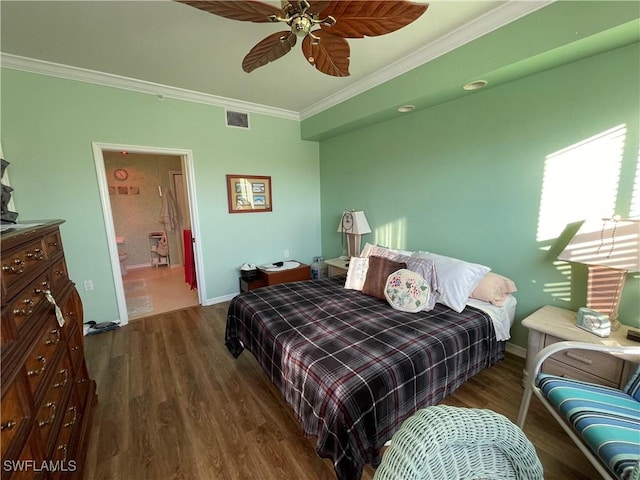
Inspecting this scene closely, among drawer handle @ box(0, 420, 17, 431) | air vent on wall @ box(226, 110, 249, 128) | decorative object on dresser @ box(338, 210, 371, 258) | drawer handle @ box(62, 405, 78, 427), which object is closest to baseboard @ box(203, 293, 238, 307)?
decorative object on dresser @ box(338, 210, 371, 258)

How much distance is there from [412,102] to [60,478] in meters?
3.38

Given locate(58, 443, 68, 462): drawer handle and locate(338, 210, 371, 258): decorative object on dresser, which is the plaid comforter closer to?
locate(58, 443, 68, 462): drawer handle

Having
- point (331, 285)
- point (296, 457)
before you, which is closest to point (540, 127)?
point (331, 285)

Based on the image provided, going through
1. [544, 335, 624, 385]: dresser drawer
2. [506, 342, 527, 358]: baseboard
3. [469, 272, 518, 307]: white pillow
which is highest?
[469, 272, 518, 307]: white pillow

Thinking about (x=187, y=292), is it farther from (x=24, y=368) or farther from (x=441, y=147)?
(x=441, y=147)

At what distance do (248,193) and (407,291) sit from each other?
2637 millimetres

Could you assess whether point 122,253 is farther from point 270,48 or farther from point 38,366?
point 270,48

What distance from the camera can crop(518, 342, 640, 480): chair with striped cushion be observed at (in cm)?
99

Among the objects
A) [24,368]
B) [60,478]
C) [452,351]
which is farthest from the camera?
[452,351]

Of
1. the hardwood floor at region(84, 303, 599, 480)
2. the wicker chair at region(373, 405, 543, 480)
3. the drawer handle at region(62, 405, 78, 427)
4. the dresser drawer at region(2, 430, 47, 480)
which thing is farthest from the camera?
the hardwood floor at region(84, 303, 599, 480)

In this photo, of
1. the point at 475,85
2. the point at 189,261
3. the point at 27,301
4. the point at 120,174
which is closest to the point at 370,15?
the point at 475,85

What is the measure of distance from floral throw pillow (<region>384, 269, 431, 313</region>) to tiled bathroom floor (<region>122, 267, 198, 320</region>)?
9.23 feet

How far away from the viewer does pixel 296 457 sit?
1483mm

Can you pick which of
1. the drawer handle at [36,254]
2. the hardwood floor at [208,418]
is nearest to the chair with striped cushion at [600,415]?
the hardwood floor at [208,418]
